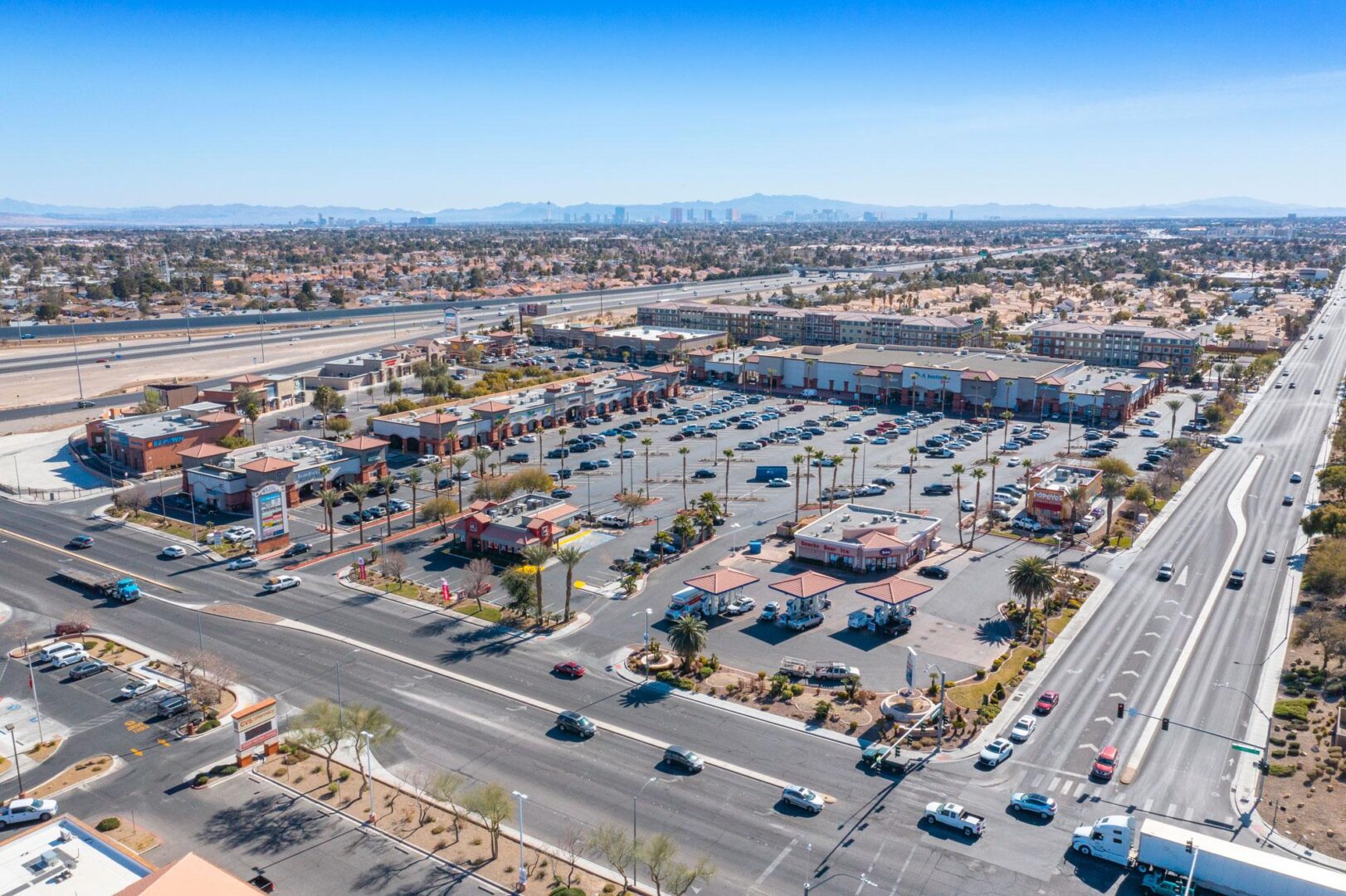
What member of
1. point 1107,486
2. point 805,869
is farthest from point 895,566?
point 805,869

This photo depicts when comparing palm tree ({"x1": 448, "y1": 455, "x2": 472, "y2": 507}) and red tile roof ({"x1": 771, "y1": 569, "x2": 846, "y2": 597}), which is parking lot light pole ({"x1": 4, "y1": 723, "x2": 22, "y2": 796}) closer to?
palm tree ({"x1": 448, "y1": 455, "x2": 472, "y2": 507})

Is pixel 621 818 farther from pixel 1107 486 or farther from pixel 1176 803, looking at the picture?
pixel 1107 486

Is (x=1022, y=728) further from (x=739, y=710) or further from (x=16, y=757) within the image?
(x=16, y=757)

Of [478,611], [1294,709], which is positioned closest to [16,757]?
[478,611]

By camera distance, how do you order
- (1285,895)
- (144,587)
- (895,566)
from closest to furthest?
(1285,895) → (144,587) → (895,566)

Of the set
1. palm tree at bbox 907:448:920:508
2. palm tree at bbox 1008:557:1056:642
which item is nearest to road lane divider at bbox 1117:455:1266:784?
palm tree at bbox 1008:557:1056:642

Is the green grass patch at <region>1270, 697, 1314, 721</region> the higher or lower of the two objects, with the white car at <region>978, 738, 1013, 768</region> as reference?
higher

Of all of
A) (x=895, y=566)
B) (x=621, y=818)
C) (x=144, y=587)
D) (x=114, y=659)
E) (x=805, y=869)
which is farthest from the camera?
(x=895, y=566)
